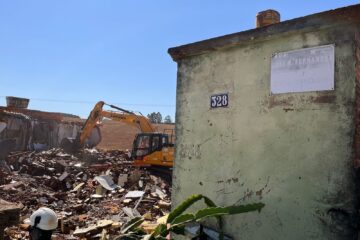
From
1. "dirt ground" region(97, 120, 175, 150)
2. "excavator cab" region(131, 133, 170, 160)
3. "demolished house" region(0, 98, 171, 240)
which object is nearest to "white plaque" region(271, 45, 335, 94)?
"demolished house" region(0, 98, 171, 240)

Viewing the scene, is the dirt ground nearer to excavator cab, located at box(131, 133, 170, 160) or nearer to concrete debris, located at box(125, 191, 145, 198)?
excavator cab, located at box(131, 133, 170, 160)

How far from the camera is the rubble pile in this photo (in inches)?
400

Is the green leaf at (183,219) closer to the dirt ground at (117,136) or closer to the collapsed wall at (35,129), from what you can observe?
the collapsed wall at (35,129)

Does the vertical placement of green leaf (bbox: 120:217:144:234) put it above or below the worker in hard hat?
below

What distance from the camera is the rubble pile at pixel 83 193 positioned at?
33.3 feet

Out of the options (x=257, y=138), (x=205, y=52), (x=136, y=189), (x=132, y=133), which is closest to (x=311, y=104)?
(x=257, y=138)

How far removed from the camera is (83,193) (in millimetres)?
14945

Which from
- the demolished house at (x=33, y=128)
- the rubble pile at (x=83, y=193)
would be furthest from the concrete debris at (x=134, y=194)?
the demolished house at (x=33, y=128)

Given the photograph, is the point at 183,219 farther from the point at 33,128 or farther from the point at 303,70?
the point at 33,128

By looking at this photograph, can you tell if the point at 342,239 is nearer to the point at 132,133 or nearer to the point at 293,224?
the point at 293,224

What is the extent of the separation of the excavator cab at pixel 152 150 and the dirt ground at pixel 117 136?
19.5 meters

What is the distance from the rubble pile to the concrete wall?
14.0 feet

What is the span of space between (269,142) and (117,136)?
41405 millimetres

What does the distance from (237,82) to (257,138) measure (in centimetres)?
90
